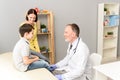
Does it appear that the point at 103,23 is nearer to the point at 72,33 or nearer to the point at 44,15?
the point at 44,15

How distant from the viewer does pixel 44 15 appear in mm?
3803

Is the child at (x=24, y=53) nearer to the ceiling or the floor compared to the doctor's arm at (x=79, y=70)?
nearer to the ceiling

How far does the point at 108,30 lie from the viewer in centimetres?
471

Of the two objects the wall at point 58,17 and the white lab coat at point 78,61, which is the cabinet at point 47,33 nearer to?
the wall at point 58,17

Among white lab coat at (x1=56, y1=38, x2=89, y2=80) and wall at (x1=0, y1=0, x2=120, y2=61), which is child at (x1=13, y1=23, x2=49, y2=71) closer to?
white lab coat at (x1=56, y1=38, x2=89, y2=80)

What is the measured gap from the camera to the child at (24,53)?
1.72m

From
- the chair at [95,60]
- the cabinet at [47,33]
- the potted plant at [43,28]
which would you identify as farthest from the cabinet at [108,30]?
the chair at [95,60]

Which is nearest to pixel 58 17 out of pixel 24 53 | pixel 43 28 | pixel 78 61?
pixel 43 28

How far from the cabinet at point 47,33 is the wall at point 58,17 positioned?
217mm

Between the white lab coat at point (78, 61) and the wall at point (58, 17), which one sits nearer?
the white lab coat at point (78, 61)

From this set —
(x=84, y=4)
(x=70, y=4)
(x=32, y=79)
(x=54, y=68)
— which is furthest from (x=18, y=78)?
(x=84, y=4)

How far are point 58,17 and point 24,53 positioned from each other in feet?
7.75

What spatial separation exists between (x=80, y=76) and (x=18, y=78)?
71 centimetres

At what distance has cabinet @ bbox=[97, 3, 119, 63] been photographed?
429 cm
